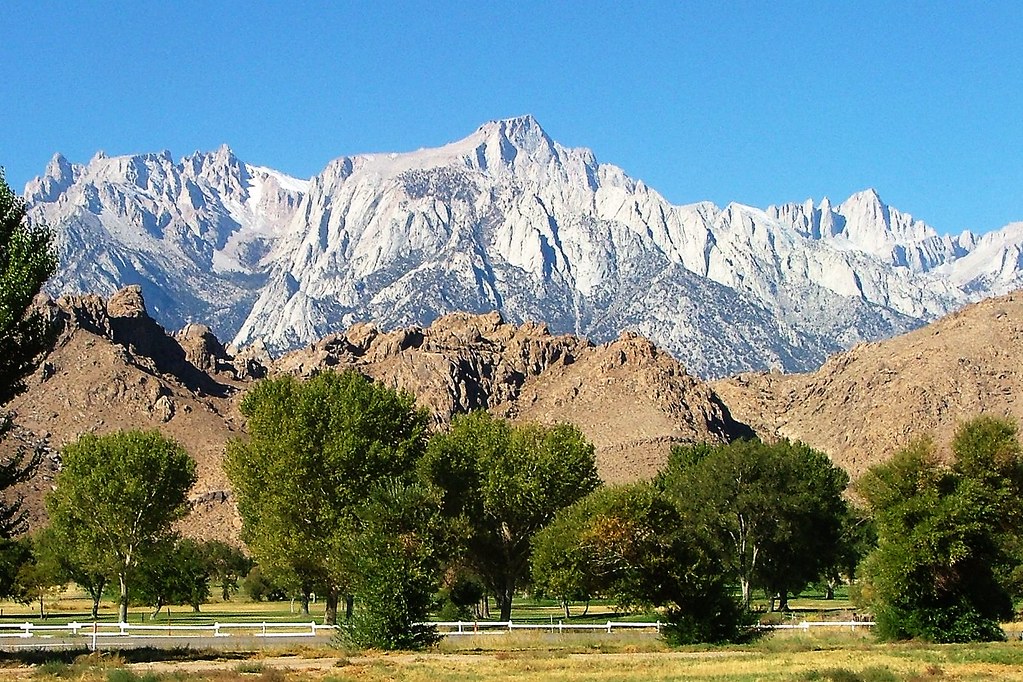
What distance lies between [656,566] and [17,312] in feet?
83.2

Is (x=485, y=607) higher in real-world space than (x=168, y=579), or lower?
lower

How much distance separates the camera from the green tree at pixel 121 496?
256 feet

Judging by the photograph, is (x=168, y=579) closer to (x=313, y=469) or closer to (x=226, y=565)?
(x=313, y=469)

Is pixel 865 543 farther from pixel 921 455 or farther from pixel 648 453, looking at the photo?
pixel 648 453

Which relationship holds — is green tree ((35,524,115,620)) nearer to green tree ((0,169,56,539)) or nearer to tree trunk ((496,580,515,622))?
tree trunk ((496,580,515,622))

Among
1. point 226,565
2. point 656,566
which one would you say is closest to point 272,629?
point 656,566

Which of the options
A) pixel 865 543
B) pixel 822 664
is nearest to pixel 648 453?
pixel 865 543

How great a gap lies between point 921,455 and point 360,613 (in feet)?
76.9

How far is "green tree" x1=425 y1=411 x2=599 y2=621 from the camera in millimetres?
74125

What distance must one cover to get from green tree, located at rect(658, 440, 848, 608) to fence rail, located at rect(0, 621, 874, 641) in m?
14.5

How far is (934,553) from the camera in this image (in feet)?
166

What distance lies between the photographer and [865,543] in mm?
92938

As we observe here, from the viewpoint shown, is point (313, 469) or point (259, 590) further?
point (259, 590)

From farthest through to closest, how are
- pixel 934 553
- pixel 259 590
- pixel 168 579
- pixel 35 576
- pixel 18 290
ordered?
pixel 259 590
pixel 35 576
pixel 168 579
pixel 934 553
pixel 18 290
